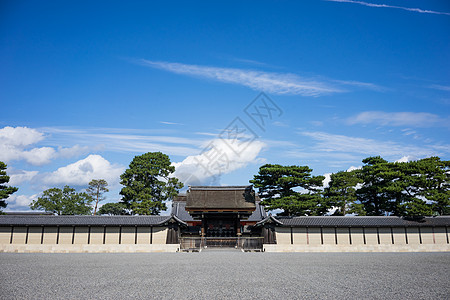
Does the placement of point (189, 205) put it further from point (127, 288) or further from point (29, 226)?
point (127, 288)

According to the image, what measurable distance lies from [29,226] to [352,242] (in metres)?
29.6

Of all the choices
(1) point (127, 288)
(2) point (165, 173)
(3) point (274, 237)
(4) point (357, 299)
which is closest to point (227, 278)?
(1) point (127, 288)

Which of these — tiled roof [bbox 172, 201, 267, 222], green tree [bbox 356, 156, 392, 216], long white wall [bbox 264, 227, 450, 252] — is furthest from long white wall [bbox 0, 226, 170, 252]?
green tree [bbox 356, 156, 392, 216]

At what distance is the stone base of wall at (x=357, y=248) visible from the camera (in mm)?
26250

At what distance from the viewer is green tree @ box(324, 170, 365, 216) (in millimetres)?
31172

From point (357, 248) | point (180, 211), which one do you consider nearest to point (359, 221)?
point (357, 248)

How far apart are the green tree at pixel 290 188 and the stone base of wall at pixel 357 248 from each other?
3.65 metres

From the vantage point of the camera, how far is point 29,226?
26359 mm

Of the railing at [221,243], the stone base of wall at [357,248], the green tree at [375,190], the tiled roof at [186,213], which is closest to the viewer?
the stone base of wall at [357,248]

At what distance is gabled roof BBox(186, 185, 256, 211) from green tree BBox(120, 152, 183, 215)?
497 cm

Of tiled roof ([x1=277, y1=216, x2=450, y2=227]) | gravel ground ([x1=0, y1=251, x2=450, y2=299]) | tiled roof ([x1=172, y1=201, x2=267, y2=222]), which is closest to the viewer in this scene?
gravel ground ([x1=0, y1=251, x2=450, y2=299])

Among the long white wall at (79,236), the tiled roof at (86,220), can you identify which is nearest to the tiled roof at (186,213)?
the tiled roof at (86,220)

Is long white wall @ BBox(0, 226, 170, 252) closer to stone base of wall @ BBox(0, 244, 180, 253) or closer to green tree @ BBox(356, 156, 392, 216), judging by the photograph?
stone base of wall @ BBox(0, 244, 180, 253)

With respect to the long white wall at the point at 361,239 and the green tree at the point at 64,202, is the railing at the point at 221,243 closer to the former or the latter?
the long white wall at the point at 361,239
